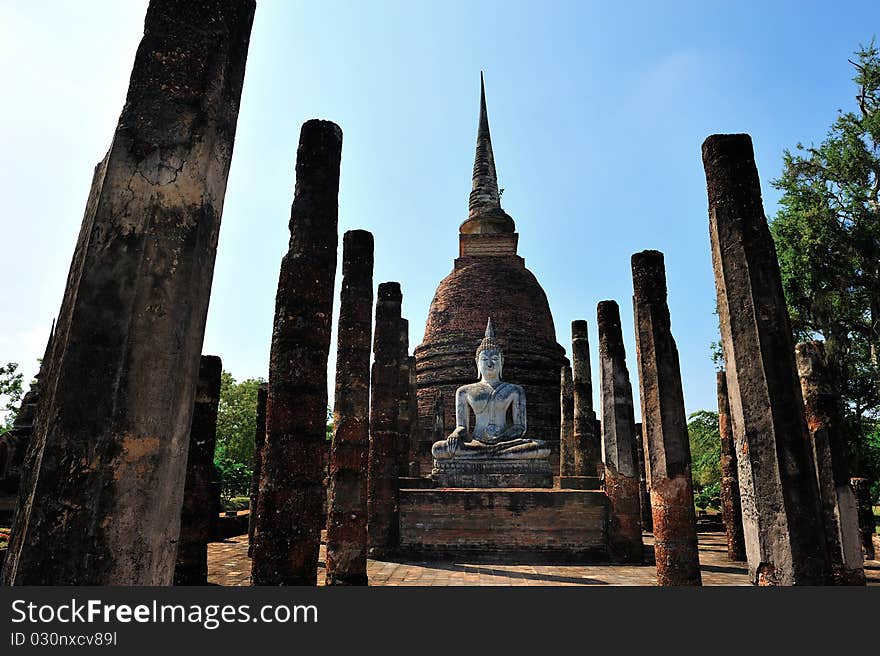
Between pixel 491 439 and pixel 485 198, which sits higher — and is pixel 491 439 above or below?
below

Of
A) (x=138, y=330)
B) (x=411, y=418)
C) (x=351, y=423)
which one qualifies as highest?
(x=411, y=418)

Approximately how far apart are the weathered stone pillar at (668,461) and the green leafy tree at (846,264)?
40.1 feet

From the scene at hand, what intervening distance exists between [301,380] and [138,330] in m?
3.00

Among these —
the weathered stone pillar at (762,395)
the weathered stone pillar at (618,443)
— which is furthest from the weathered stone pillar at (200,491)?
the weathered stone pillar at (618,443)

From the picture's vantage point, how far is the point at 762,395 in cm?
441

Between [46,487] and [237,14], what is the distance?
7.97ft

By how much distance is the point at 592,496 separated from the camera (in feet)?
33.5

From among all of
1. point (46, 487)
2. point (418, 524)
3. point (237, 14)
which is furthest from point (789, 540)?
point (418, 524)

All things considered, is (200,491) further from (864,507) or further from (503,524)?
(864,507)

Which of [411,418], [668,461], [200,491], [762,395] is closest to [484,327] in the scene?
[411,418]

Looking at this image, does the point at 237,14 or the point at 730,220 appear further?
the point at 730,220

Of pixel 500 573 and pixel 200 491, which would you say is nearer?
pixel 200 491

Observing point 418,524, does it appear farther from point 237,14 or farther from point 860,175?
point 860,175

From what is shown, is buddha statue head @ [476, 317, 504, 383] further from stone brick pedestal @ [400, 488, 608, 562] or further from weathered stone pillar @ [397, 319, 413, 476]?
stone brick pedestal @ [400, 488, 608, 562]
